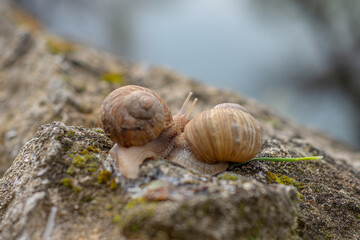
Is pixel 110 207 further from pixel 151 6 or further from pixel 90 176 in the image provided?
pixel 151 6

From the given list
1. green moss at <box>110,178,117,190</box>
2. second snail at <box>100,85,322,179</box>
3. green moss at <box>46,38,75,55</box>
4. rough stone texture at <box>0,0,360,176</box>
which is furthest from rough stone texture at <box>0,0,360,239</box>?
green moss at <box>46,38,75,55</box>

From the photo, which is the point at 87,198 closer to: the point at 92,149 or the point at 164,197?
the point at 92,149

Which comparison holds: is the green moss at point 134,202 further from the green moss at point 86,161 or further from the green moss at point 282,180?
the green moss at point 282,180

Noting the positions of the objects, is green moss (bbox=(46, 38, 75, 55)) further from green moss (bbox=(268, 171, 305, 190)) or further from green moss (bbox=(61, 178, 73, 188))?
green moss (bbox=(268, 171, 305, 190))

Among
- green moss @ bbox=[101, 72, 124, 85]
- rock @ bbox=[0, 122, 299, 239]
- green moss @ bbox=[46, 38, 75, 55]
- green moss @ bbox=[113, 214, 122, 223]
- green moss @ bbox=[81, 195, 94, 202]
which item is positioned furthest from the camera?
green moss @ bbox=[46, 38, 75, 55]

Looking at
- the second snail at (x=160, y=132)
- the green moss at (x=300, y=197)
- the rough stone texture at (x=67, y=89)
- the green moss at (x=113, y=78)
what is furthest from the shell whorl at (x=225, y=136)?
→ the green moss at (x=113, y=78)

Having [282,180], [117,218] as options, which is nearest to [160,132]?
[117,218]
